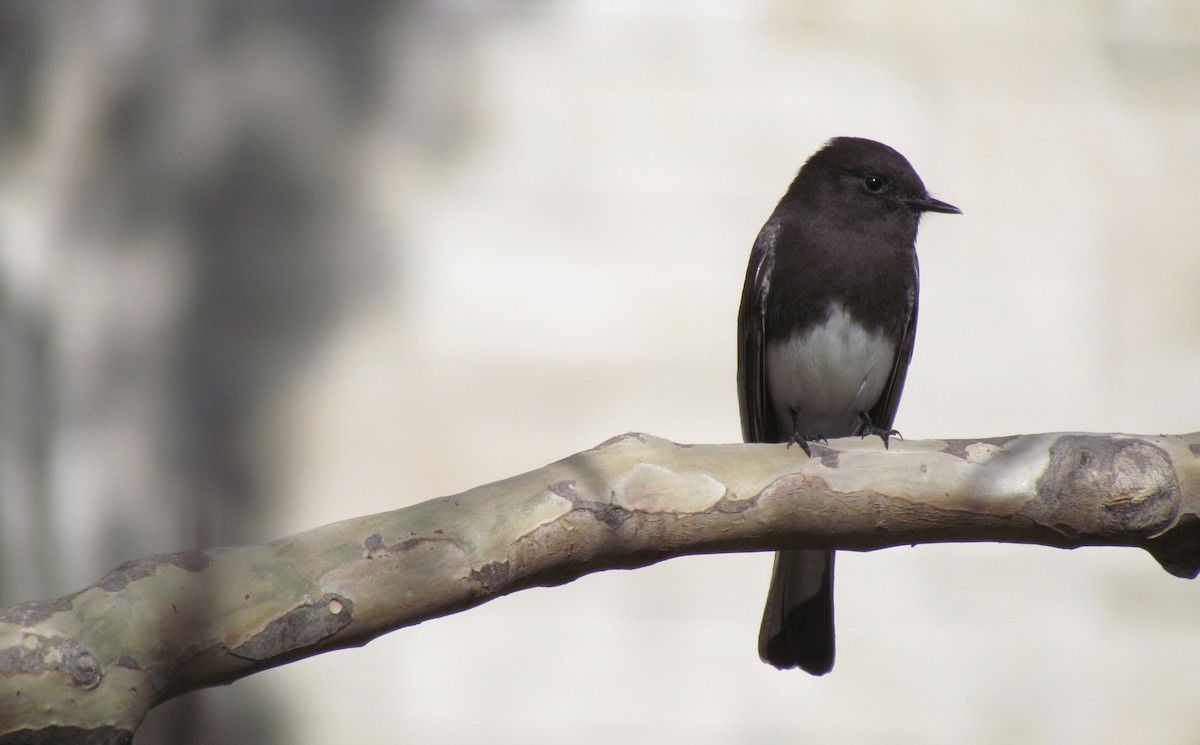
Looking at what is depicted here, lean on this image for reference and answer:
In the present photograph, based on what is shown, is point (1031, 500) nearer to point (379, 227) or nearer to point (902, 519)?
point (902, 519)

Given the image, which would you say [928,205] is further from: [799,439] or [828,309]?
[799,439]

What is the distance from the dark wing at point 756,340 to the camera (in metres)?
3.18

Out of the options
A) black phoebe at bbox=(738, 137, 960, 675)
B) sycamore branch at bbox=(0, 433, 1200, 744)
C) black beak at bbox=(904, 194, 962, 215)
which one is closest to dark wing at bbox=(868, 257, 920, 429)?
black phoebe at bbox=(738, 137, 960, 675)

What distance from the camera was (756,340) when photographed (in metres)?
3.19

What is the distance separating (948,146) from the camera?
4.18m

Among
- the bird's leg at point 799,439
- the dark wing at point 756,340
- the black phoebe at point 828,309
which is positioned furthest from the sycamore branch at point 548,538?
the dark wing at point 756,340

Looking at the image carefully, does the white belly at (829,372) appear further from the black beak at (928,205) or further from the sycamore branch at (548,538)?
the sycamore branch at (548,538)

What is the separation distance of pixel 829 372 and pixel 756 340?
0.21m

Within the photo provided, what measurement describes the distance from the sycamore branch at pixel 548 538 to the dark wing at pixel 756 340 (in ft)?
3.15

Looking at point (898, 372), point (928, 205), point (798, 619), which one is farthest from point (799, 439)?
point (928, 205)

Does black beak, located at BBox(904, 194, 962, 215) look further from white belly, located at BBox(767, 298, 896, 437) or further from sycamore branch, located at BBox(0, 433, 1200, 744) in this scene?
sycamore branch, located at BBox(0, 433, 1200, 744)

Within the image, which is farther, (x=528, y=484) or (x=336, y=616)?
(x=528, y=484)

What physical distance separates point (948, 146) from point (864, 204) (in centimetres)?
113

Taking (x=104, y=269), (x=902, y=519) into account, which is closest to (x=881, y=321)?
(x=902, y=519)
